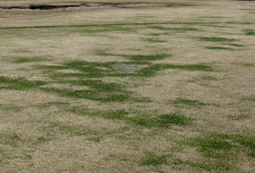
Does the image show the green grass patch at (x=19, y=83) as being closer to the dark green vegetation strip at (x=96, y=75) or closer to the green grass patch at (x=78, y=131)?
the dark green vegetation strip at (x=96, y=75)

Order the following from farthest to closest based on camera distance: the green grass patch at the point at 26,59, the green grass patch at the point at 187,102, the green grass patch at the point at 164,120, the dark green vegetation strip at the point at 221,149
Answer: the green grass patch at the point at 26,59
the green grass patch at the point at 187,102
the green grass patch at the point at 164,120
the dark green vegetation strip at the point at 221,149

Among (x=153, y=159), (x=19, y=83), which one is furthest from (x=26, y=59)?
(x=153, y=159)

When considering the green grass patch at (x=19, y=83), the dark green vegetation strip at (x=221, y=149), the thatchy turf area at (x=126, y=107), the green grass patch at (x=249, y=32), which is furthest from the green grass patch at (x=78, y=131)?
the green grass patch at (x=249, y=32)

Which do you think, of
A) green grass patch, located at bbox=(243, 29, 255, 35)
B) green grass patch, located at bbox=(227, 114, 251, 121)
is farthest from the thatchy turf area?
green grass patch, located at bbox=(243, 29, 255, 35)

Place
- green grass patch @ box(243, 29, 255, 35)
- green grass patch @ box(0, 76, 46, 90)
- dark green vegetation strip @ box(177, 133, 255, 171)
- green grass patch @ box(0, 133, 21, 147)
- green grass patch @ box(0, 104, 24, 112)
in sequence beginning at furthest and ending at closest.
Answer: green grass patch @ box(243, 29, 255, 35)
green grass patch @ box(0, 76, 46, 90)
green grass patch @ box(0, 104, 24, 112)
green grass patch @ box(0, 133, 21, 147)
dark green vegetation strip @ box(177, 133, 255, 171)

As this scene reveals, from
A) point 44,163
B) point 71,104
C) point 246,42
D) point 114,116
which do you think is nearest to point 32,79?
point 71,104

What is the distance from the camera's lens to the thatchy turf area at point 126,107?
2.40m

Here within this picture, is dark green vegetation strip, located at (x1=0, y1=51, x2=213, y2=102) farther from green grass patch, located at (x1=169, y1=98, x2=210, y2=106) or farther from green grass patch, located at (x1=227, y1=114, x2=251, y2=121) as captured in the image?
green grass patch, located at (x1=227, y1=114, x2=251, y2=121)

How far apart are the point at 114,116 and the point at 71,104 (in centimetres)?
46

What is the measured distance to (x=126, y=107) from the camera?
3.33m

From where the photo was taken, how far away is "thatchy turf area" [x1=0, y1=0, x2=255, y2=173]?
240 centimetres

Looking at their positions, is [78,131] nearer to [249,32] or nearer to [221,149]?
[221,149]

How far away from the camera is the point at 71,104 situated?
340 centimetres

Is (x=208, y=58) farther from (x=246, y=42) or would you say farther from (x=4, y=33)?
(x=4, y=33)
